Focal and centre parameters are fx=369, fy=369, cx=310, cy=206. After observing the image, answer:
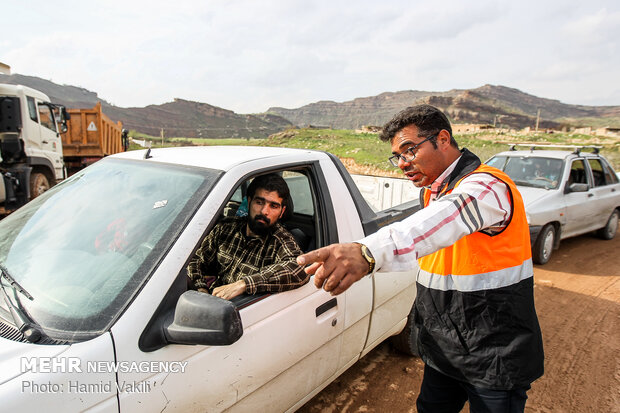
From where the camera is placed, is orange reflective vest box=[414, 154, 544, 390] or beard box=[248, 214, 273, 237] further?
beard box=[248, 214, 273, 237]

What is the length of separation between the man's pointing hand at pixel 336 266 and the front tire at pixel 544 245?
19.2 ft

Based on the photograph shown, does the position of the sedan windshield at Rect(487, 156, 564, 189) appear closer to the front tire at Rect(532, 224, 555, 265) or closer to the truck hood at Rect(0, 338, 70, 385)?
the front tire at Rect(532, 224, 555, 265)

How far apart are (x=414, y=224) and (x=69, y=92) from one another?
9828 cm

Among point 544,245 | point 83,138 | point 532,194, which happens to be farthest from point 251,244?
point 83,138

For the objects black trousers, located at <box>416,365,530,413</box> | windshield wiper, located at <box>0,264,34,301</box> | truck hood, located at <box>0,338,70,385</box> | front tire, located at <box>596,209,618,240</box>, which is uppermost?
windshield wiper, located at <box>0,264,34,301</box>

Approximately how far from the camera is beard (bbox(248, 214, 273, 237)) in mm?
2350

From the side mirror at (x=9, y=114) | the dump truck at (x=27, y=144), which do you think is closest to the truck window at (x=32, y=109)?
the dump truck at (x=27, y=144)

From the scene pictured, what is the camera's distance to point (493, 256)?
1448 mm

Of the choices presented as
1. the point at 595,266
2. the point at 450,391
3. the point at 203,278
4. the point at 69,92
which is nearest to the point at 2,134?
the point at 203,278

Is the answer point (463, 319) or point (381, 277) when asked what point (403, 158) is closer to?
point (463, 319)

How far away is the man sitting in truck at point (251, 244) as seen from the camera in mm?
2248

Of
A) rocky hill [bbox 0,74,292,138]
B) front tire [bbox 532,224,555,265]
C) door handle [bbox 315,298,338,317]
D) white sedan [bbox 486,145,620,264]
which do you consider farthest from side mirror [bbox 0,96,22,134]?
rocky hill [bbox 0,74,292,138]

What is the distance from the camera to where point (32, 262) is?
1.66m

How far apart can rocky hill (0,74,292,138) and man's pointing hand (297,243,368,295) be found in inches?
3168
